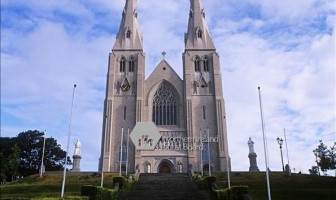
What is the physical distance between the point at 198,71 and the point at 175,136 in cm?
1177

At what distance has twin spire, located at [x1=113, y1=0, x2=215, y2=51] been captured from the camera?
59375 millimetres

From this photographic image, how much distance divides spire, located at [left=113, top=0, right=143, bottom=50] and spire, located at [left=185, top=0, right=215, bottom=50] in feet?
27.5

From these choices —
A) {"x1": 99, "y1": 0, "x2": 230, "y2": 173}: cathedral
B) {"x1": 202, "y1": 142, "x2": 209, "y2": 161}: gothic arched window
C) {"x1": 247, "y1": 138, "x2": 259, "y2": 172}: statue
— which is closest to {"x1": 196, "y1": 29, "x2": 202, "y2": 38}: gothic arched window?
{"x1": 99, "y1": 0, "x2": 230, "y2": 173}: cathedral

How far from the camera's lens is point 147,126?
53.7 m

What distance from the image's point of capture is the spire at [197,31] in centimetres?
5947

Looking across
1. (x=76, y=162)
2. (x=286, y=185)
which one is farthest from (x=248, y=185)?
(x=76, y=162)

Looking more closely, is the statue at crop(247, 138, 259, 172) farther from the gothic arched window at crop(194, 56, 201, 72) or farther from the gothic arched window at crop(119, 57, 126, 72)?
the gothic arched window at crop(119, 57, 126, 72)

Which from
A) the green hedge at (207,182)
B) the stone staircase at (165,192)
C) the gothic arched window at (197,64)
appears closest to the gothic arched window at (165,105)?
the gothic arched window at (197,64)

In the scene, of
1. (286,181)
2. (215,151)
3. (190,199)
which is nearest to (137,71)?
(215,151)

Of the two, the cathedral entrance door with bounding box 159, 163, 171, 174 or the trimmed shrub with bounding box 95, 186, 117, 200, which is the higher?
the cathedral entrance door with bounding box 159, 163, 171, 174

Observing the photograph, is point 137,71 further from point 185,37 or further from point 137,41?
point 185,37

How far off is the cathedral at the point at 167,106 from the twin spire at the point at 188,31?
0.54ft

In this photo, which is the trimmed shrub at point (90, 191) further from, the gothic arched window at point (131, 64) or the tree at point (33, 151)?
the tree at point (33, 151)

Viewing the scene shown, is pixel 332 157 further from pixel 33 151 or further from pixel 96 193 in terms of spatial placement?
pixel 33 151
